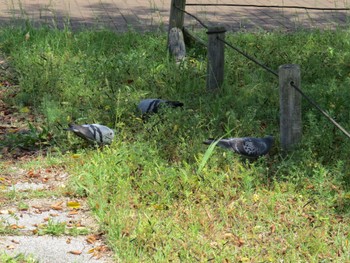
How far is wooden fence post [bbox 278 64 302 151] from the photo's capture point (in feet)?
20.6

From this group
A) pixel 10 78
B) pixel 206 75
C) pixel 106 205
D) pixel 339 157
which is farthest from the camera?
pixel 10 78

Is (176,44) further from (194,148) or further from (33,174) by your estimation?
(33,174)

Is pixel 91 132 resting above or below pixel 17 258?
above

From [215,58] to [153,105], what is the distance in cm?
104

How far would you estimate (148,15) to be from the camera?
11.6m

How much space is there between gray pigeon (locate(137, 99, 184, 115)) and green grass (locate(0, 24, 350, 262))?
0.35ft

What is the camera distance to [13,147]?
6.95 metres

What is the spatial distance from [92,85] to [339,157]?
9.20 ft

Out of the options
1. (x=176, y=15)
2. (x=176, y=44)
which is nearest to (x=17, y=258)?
(x=176, y=44)

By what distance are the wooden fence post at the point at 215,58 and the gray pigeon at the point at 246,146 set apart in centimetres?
173

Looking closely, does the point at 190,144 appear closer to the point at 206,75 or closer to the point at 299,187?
the point at 299,187

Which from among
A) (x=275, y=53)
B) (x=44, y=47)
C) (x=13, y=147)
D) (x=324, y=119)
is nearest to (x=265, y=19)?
(x=275, y=53)

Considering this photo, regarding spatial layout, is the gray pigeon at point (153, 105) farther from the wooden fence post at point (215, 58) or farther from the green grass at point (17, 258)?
the green grass at point (17, 258)

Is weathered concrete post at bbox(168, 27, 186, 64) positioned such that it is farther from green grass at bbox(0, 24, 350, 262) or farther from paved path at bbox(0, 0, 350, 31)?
paved path at bbox(0, 0, 350, 31)
